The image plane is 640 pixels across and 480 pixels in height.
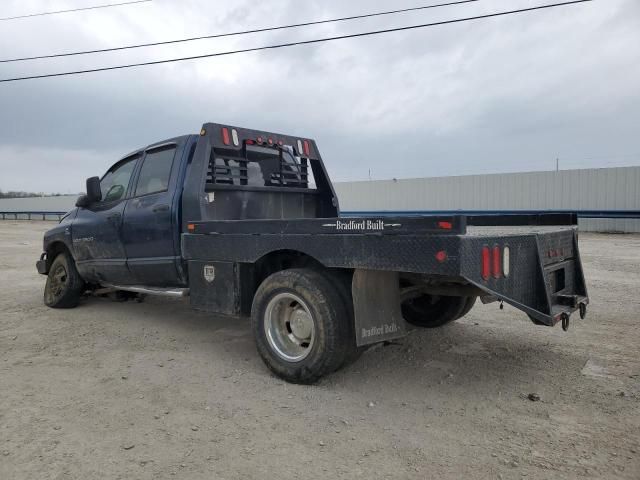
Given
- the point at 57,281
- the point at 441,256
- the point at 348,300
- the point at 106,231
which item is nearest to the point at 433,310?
the point at 348,300

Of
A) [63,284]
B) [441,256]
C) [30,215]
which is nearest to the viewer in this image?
[441,256]

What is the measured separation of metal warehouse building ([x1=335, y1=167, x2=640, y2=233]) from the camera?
74.4 feet

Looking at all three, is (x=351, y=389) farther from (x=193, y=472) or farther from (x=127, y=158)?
(x=127, y=158)

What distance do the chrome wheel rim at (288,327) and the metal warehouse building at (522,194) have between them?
15988mm

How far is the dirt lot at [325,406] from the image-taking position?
288 cm

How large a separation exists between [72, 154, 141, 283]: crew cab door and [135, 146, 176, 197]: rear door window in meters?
0.25

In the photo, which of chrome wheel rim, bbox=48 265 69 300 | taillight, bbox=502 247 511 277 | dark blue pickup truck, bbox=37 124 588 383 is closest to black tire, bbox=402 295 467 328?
dark blue pickup truck, bbox=37 124 588 383

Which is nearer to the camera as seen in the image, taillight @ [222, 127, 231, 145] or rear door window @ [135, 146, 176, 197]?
taillight @ [222, 127, 231, 145]

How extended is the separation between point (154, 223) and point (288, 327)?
2.20m

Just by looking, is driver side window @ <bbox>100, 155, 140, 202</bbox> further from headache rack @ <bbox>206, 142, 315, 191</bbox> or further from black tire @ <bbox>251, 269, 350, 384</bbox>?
black tire @ <bbox>251, 269, 350, 384</bbox>

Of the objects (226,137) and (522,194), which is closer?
(226,137)

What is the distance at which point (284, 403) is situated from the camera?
3.75 meters

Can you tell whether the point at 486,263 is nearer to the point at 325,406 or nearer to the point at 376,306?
the point at 376,306

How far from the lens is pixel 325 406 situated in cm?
370
